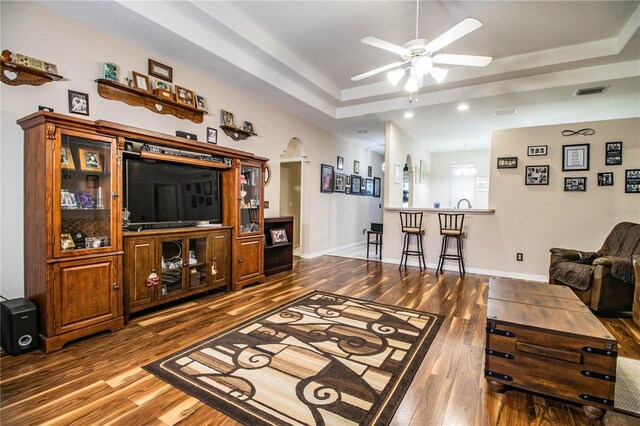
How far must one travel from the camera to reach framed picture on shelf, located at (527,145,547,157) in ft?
15.5

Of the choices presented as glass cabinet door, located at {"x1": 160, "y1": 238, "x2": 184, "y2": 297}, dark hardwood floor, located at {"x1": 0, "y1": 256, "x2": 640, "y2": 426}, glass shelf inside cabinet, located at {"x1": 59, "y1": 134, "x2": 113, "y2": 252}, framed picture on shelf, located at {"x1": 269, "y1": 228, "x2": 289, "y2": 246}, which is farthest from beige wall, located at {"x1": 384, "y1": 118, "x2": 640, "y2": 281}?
glass shelf inside cabinet, located at {"x1": 59, "y1": 134, "x2": 113, "y2": 252}

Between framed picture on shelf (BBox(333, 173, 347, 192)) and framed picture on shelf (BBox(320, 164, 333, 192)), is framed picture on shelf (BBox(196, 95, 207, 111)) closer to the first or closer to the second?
framed picture on shelf (BBox(320, 164, 333, 192))

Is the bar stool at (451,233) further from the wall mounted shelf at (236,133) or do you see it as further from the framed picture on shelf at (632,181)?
the wall mounted shelf at (236,133)

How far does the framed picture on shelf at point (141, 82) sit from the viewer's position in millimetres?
3197

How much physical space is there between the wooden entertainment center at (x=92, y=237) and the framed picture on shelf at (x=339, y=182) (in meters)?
3.95

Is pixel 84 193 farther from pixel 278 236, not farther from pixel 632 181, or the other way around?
pixel 632 181

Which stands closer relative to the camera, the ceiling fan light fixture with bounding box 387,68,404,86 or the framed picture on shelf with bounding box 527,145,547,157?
the ceiling fan light fixture with bounding box 387,68,404,86

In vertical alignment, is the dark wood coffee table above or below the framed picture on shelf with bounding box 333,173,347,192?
below

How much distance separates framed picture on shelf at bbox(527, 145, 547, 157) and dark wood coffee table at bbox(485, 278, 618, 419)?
359 cm

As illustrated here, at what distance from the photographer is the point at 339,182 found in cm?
733

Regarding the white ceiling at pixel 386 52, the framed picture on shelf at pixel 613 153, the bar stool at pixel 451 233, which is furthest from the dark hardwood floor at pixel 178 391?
the white ceiling at pixel 386 52

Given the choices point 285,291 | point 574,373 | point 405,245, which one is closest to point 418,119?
point 405,245

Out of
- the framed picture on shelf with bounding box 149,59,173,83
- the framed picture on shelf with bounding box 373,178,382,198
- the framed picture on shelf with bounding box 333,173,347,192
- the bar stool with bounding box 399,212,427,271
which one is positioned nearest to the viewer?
the framed picture on shelf with bounding box 149,59,173,83

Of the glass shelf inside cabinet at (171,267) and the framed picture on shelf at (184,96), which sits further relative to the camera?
the framed picture on shelf at (184,96)
